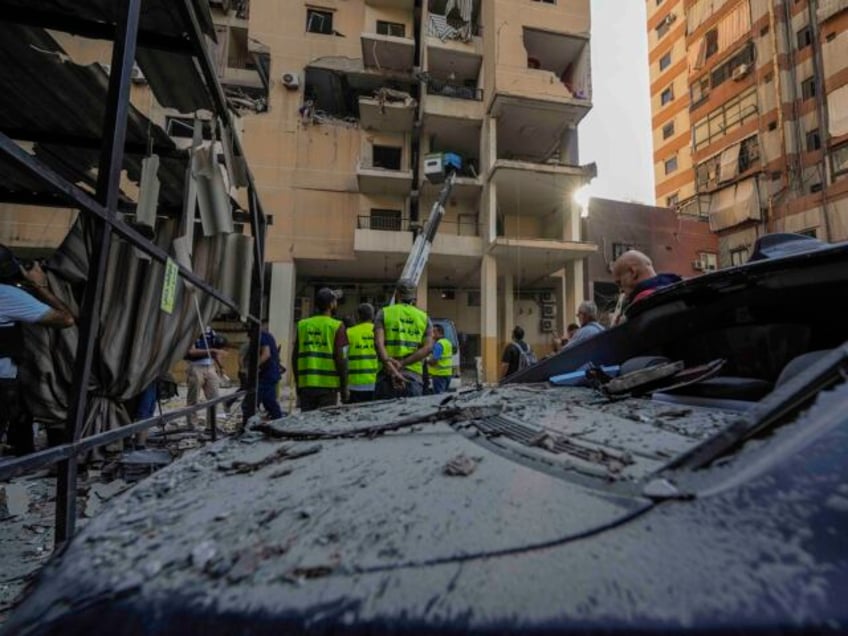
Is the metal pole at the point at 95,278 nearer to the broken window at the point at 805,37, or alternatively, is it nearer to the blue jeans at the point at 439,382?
the blue jeans at the point at 439,382

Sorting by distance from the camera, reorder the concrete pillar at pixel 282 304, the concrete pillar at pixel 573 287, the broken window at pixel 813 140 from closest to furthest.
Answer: the concrete pillar at pixel 282 304, the concrete pillar at pixel 573 287, the broken window at pixel 813 140

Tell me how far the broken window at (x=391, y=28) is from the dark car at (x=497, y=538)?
1999 cm

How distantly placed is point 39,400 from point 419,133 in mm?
15727

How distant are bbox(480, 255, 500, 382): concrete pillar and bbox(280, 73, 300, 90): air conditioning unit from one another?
958cm

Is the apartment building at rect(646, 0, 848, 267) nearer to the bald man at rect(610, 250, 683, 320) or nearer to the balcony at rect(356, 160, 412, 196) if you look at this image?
the balcony at rect(356, 160, 412, 196)

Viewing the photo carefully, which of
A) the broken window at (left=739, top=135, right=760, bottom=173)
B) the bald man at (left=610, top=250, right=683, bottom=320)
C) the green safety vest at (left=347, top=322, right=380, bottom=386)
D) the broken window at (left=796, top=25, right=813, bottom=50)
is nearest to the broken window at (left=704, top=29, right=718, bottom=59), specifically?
the broken window at (left=796, top=25, right=813, bottom=50)

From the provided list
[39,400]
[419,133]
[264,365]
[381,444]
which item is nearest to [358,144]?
[419,133]

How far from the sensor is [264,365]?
532 cm

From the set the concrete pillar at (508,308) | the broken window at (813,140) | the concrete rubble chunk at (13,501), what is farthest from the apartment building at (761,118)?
the concrete rubble chunk at (13,501)

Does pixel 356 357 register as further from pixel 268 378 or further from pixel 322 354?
pixel 268 378

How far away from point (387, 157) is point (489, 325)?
26.3ft

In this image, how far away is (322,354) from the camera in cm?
490

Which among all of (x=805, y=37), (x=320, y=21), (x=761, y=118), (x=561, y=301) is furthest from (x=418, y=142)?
(x=805, y=37)

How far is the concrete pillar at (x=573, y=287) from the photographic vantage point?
594 inches
